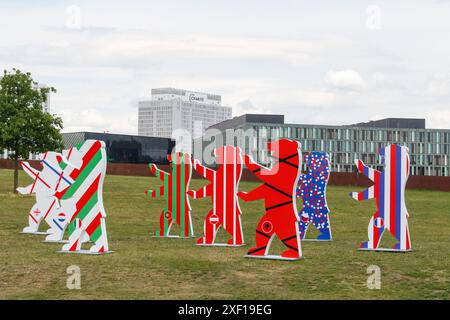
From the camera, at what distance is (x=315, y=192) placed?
19.2 m

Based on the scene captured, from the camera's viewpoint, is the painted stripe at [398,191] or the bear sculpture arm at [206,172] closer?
the painted stripe at [398,191]

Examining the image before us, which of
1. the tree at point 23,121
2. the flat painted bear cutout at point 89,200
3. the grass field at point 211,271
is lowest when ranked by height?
the grass field at point 211,271

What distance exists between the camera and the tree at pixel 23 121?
3772 cm

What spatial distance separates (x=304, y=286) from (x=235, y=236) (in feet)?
18.9

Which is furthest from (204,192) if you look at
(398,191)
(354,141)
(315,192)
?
(354,141)

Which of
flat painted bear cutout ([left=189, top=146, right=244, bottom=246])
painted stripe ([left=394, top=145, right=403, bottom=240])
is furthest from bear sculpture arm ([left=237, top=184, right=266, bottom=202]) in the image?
painted stripe ([left=394, top=145, right=403, bottom=240])

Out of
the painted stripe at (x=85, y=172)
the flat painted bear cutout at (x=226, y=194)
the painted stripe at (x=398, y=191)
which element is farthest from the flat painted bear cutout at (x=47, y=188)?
the painted stripe at (x=398, y=191)

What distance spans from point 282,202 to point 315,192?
178 inches

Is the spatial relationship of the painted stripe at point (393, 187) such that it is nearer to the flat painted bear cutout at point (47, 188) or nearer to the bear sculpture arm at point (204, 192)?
the bear sculpture arm at point (204, 192)

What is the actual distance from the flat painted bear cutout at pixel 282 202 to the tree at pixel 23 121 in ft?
82.2

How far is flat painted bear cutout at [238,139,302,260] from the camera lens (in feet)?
48.5

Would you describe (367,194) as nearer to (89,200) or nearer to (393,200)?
(393,200)

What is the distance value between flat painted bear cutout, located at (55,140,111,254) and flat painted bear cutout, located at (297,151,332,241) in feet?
19.3

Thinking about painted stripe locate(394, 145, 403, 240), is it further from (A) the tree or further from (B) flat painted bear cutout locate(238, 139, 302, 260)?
(A) the tree
